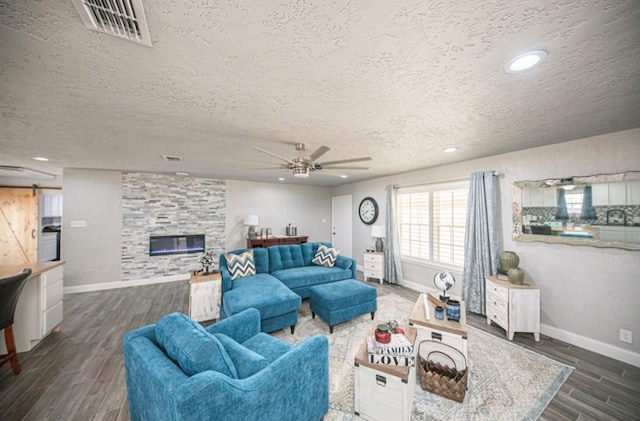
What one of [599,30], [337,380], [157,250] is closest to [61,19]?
[599,30]

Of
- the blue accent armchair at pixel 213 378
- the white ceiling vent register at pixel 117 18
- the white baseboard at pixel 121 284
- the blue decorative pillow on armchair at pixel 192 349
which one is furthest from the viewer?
the white baseboard at pixel 121 284

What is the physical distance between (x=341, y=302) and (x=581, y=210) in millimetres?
3004

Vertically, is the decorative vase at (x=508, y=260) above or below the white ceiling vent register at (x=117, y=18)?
below

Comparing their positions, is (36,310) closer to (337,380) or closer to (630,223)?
(337,380)

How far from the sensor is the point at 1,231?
4973 millimetres

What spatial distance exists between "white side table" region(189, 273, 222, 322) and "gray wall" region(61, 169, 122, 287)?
2.77m

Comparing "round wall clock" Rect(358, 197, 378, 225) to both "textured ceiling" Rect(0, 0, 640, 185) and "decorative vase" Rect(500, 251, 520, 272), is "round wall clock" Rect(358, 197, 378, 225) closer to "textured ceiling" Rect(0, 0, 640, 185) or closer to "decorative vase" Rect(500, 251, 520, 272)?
"decorative vase" Rect(500, 251, 520, 272)

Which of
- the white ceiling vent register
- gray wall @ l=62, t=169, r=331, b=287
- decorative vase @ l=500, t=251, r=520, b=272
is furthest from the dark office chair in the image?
decorative vase @ l=500, t=251, r=520, b=272

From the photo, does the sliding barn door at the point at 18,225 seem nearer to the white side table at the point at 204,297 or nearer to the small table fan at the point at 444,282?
the white side table at the point at 204,297

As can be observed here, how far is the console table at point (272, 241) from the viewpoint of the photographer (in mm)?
5609

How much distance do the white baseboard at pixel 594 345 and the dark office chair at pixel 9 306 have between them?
5.69 meters

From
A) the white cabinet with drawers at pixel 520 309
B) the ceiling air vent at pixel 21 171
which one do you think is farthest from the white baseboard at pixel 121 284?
the white cabinet with drawers at pixel 520 309

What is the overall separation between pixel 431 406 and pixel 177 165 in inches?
186

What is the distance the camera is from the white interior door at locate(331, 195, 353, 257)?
21.1 ft
